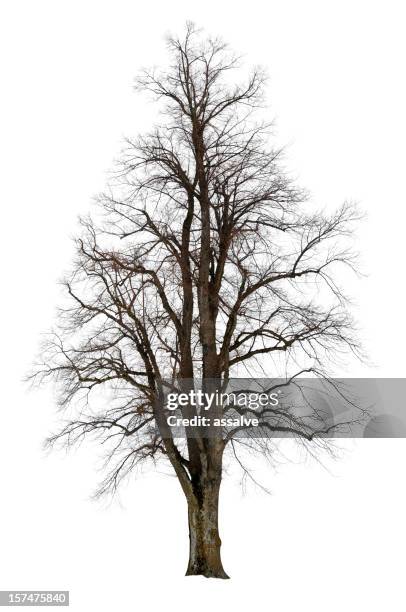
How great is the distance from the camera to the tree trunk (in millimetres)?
20719

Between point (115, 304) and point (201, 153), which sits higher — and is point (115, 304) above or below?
below

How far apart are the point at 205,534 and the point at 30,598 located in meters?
3.30

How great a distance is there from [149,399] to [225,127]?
538 cm

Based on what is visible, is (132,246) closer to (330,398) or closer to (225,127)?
(225,127)

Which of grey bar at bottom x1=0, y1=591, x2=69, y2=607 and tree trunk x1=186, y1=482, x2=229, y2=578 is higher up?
tree trunk x1=186, y1=482, x2=229, y2=578

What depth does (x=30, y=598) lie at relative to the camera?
19.9 metres

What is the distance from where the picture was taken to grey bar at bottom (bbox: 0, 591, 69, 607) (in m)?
19.7

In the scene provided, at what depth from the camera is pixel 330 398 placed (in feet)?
71.9

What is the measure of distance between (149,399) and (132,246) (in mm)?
2939

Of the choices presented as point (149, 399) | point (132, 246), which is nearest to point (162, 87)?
point (132, 246)

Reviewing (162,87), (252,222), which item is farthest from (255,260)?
(162,87)

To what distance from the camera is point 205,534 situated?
20.8 m

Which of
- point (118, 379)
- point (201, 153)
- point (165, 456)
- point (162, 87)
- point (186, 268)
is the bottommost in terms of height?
point (165, 456)

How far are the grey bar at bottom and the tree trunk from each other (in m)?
2.36
